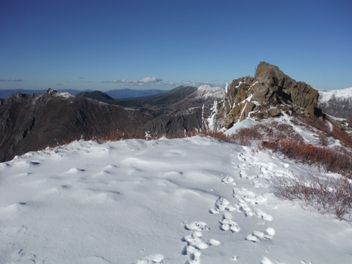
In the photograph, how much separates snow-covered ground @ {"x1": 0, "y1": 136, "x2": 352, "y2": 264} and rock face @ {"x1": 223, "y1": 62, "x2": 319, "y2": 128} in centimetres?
1845

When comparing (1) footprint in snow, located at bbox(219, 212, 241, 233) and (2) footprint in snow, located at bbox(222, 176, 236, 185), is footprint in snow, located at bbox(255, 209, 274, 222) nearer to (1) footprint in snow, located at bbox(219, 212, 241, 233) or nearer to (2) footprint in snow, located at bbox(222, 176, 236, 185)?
(1) footprint in snow, located at bbox(219, 212, 241, 233)

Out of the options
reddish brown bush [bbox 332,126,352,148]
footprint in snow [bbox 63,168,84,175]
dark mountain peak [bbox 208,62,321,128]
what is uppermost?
dark mountain peak [bbox 208,62,321,128]

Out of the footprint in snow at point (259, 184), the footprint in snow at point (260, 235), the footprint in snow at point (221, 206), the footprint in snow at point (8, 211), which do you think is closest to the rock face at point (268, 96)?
the footprint in snow at point (259, 184)

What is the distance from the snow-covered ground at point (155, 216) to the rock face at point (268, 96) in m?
18.5

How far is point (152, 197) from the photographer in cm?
448

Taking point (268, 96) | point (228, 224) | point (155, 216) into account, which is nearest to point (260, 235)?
point (228, 224)

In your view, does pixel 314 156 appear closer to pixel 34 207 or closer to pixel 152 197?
pixel 152 197

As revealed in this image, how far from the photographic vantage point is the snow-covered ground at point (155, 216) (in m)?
2.99

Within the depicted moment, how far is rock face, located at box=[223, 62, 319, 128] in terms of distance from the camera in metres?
24.0

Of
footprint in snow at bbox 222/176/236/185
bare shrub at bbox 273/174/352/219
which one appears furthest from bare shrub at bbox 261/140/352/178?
footprint in snow at bbox 222/176/236/185

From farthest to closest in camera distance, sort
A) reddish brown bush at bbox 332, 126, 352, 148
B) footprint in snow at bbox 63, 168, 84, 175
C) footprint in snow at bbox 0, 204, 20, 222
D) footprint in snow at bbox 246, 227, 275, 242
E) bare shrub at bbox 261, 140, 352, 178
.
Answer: reddish brown bush at bbox 332, 126, 352, 148 < bare shrub at bbox 261, 140, 352, 178 < footprint in snow at bbox 63, 168, 84, 175 < footprint in snow at bbox 0, 204, 20, 222 < footprint in snow at bbox 246, 227, 275, 242

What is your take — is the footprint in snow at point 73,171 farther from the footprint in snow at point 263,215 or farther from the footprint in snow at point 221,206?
the footprint in snow at point 263,215

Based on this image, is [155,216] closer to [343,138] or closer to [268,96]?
[268,96]

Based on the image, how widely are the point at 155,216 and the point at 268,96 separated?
2389cm
